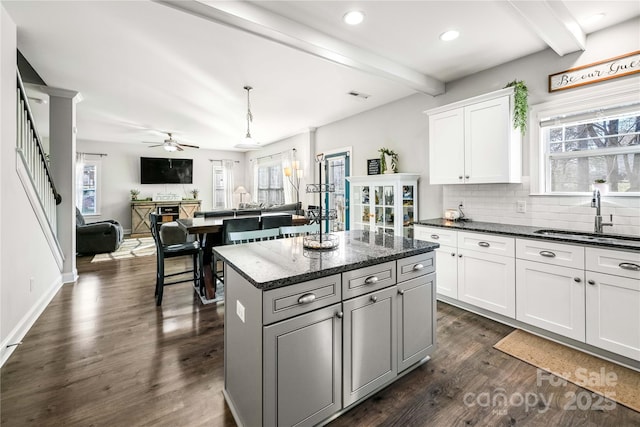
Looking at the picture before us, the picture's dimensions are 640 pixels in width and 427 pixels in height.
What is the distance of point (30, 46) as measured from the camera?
2.96 m

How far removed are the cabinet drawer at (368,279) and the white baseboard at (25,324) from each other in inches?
106

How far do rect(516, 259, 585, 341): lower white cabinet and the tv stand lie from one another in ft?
28.6

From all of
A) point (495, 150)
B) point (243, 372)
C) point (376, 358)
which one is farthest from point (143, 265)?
point (495, 150)

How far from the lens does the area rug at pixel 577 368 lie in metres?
1.89

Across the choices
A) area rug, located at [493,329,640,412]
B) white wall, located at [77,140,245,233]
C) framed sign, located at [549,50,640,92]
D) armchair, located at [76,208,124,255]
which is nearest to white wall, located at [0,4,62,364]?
armchair, located at [76,208,124,255]

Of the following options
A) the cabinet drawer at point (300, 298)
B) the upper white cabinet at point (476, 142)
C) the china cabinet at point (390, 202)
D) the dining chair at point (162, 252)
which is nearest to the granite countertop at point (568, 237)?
the upper white cabinet at point (476, 142)

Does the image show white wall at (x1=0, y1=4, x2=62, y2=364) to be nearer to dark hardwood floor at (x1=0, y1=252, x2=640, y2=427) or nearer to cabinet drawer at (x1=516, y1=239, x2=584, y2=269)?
dark hardwood floor at (x1=0, y1=252, x2=640, y2=427)

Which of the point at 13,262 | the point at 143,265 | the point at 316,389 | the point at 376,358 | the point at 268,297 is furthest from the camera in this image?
the point at 143,265

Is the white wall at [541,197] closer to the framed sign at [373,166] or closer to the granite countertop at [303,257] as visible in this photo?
the framed sign at [373,166]

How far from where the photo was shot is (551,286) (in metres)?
2.46

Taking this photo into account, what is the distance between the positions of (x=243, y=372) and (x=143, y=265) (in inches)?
176

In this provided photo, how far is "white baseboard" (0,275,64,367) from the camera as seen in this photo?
228 cm

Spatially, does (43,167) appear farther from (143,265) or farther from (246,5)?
(246,5)

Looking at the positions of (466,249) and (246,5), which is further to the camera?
(466,249)
